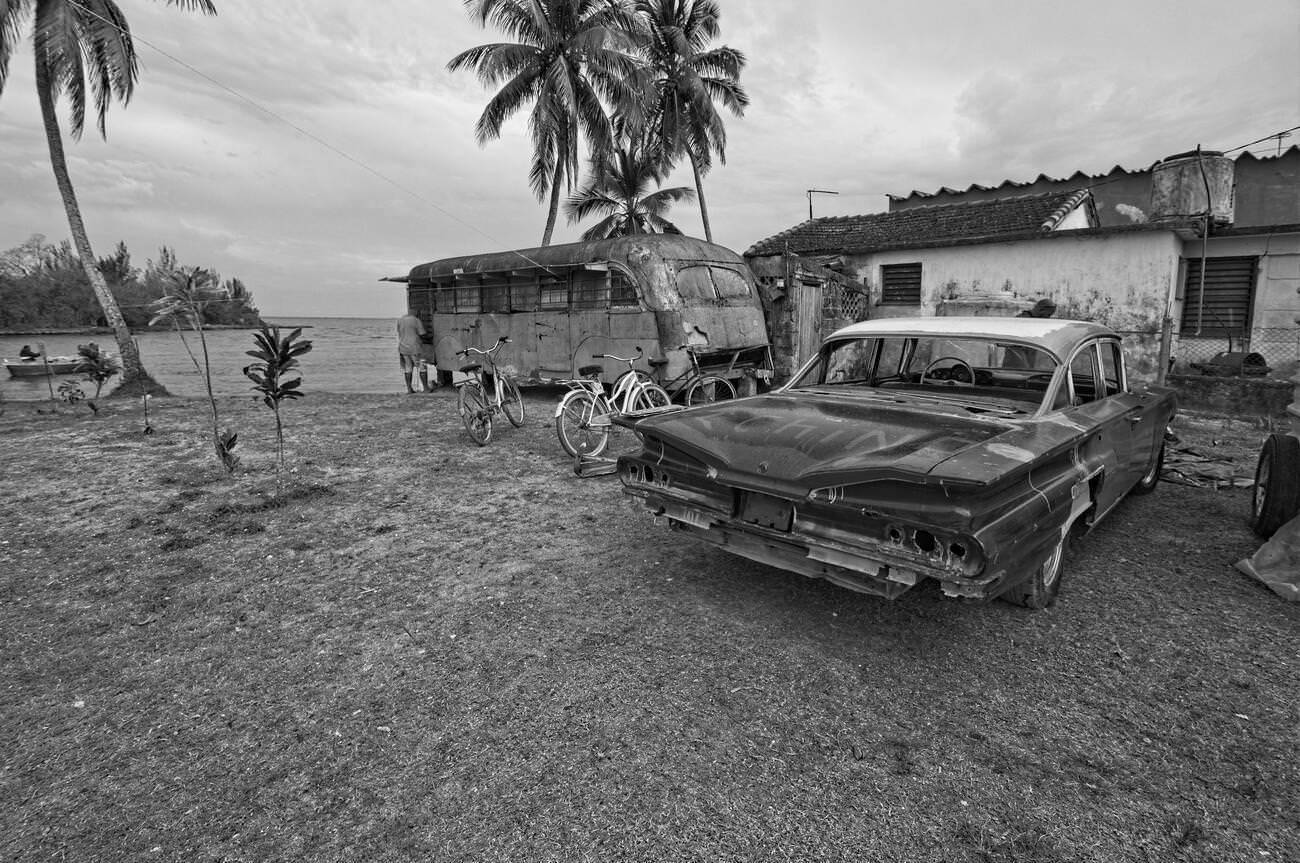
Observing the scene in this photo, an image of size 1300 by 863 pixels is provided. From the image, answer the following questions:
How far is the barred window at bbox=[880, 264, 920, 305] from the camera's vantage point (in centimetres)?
1359

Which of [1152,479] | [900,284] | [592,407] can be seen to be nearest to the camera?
[1152,479]

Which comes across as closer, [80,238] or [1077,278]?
[1077,278]

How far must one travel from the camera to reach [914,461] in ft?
8.31

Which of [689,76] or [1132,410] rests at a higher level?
[689,76]

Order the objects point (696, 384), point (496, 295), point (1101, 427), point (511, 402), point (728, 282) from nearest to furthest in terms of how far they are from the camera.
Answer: point (1101, 427) < point (511, 402) < point (696, 384) < point (728, 282) < point (496, 295)

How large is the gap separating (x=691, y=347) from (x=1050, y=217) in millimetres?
8378

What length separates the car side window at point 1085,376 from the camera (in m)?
4.07

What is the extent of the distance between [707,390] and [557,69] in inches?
480

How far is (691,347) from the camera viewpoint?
966cm

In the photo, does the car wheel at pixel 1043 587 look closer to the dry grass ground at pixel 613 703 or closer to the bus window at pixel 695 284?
the dry grass ground at pixel 613 703

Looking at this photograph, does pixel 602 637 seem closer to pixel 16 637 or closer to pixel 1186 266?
pixel 16 637

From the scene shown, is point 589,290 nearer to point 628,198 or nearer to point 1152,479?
point 1152,479

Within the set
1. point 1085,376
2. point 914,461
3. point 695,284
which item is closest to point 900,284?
point 695,284

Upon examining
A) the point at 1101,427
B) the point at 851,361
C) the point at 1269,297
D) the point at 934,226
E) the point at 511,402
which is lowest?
the point at 511,402
